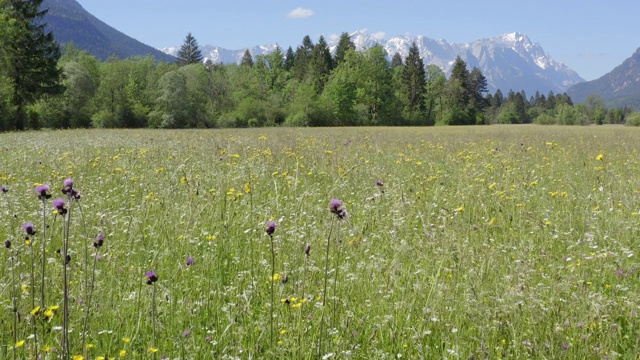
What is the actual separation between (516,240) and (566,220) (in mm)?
715

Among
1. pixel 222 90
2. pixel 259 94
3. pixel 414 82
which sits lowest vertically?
pixel 259 94

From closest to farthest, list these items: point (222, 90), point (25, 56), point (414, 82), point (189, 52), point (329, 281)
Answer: point (329, 281) < point (25, 56) < point (222, 90) < point (414, 82) < point (189, 52)

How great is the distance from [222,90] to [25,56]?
1426 inches

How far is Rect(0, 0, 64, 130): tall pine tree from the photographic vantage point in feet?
116

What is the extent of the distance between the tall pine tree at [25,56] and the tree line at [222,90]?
0.24ft

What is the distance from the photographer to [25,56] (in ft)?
118

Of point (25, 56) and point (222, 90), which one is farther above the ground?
point (222, 90)

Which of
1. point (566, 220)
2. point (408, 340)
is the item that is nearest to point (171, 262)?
point (408, 340)

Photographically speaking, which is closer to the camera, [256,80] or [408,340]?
[408,340]

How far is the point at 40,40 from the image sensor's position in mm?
36969

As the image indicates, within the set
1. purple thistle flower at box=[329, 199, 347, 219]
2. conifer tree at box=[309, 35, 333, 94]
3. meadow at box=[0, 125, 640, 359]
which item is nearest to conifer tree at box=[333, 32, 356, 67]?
conifer tree at box=[309, 35, 333, 94]

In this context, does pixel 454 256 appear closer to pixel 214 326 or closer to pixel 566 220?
pixel 566 220

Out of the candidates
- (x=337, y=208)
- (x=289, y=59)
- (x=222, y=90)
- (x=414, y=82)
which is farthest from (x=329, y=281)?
(x=289, y=59)

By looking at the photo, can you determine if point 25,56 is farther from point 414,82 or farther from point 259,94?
point 414,82
